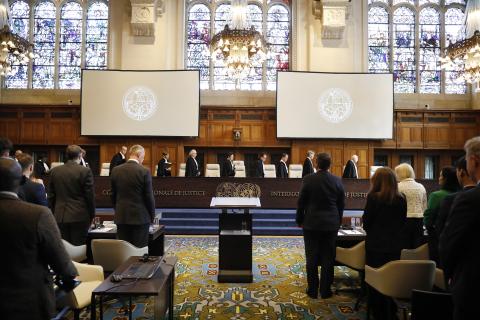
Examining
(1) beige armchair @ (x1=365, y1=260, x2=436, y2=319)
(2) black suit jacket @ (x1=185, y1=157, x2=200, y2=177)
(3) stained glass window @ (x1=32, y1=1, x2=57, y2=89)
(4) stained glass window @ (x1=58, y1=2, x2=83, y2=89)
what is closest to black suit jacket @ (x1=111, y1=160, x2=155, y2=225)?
(1) beige armchair @ (x1=365, y1=260, x2=436, y2=319)

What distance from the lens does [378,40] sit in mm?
13734

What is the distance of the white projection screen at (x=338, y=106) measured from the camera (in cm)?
1255

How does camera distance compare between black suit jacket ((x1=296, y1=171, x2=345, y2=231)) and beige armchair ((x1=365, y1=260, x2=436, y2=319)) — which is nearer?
beige armchair ((x1=365, y1=260, x2=436, y2=319))

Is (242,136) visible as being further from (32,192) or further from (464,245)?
(464,245)

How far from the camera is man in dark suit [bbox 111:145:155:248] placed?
4.11 metres

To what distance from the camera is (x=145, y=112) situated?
1255cm

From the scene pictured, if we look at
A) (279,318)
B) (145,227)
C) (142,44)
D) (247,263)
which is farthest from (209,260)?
(142,44)

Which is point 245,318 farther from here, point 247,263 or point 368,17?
point 368,17

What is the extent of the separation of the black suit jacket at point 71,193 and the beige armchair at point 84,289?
3.15ft

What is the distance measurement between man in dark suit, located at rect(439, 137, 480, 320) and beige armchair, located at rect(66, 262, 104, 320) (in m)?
2.38

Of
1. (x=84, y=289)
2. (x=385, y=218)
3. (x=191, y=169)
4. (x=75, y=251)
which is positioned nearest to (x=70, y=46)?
(x=191, y=169)

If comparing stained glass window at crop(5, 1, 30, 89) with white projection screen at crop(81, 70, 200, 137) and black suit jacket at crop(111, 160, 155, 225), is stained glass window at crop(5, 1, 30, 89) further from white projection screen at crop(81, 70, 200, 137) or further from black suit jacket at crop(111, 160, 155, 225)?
black suit jacket at crop(111, 160, 155, 225)

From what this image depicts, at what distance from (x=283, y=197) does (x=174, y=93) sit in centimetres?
542

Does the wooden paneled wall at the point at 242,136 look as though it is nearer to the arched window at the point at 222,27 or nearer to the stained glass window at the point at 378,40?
the arched window at the point at 222,27
